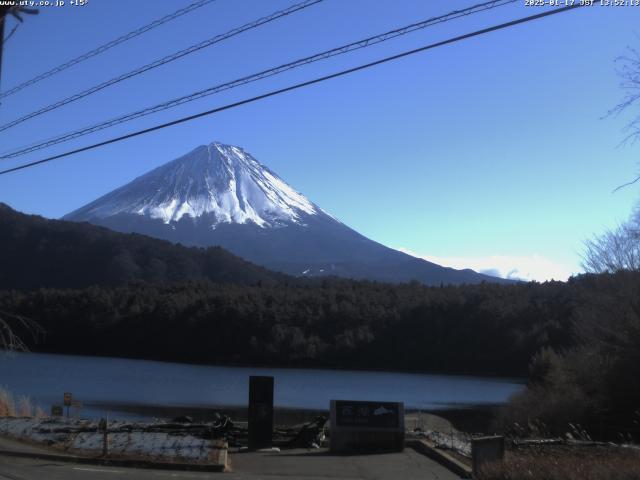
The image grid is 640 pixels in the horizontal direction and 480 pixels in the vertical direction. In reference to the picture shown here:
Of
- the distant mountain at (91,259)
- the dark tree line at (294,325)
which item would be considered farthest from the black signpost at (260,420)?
the distant mountain at (91,259)

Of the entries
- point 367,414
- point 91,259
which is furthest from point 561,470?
point 91,259

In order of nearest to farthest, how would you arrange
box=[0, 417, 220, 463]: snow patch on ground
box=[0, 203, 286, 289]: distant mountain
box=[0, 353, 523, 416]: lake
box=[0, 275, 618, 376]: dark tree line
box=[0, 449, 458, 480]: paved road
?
box=[0, 449, 458, 480]: paved road < box=[0, 417, 220, 463]: snow patch on ground < box=[0, 353, 523, 416]: lake < box=[0, 275, 618, 376]: dark tree line < box=[0, 203, 286, 289]: distant mountain

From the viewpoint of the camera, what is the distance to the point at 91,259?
450 feet

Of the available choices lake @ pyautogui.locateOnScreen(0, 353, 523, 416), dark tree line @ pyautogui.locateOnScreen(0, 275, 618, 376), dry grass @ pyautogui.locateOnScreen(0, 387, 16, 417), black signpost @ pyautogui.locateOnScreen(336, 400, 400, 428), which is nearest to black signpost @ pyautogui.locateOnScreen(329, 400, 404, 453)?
black signpost @ pyautogui.locateOnScreen(336, 400, 400, 428)

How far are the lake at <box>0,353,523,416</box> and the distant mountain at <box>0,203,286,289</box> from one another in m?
62.2

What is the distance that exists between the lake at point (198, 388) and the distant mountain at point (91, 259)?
62.2m

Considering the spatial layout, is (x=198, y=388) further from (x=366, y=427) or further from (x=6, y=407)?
(x=366, y=427)

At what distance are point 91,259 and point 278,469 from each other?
128156 millimetres

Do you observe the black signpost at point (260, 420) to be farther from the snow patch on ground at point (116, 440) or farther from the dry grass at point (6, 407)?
the dry grass at point (6, 407)

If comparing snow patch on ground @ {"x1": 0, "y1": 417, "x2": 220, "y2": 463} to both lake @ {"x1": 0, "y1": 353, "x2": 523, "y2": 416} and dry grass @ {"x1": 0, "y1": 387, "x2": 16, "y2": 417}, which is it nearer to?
dry grass @ {"x1": 0, "y1": 387, "x2": 16, "y2": 417}

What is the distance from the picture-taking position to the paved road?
43.5 ft

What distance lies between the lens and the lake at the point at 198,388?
4112cm

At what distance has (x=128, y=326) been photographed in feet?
314

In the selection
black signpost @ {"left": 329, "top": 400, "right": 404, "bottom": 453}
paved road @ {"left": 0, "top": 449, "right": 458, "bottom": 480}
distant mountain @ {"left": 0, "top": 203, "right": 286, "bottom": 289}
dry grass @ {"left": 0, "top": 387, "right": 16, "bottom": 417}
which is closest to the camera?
paved road @ {"left": 0, "top": 449, "right": 458, "bottom": 480}
